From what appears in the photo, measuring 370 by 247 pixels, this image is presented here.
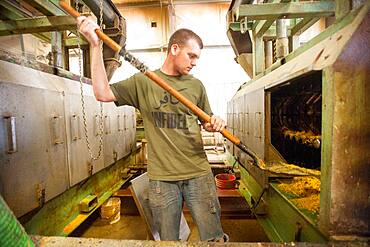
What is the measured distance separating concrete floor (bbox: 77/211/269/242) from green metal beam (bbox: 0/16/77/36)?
85.3 inches

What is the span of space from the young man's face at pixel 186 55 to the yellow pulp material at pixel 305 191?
1213mm

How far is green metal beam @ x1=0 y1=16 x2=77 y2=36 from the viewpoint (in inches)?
82.4

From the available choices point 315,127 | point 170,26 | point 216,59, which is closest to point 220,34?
point 216,59

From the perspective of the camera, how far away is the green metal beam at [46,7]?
6.33 feet

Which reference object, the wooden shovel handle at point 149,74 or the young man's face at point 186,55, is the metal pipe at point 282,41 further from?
the wooden shovel handle at point 149,74

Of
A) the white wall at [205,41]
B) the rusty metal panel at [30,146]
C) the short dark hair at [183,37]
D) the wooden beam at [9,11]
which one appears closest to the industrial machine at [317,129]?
the short dark hair at [183,37]

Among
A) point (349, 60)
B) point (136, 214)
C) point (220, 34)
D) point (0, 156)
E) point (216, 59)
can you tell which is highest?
point (220, 34)

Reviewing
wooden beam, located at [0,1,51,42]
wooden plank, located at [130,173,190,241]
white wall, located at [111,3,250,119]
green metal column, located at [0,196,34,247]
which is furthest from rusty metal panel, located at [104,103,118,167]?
white wall, located at [111,3,250,119]

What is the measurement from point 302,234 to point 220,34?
606 centimetres

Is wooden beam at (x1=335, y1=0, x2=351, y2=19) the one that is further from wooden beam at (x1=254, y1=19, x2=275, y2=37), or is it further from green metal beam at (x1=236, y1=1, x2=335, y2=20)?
wooden beam at (x1=254, y1=19, x2=275, y2=37)

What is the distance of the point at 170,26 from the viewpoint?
6625 mm

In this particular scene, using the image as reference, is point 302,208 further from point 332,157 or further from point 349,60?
point 349,60

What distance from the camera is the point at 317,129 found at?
2.61m

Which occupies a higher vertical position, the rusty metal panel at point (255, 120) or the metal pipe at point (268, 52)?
the metal pipe at point (268, 52)
